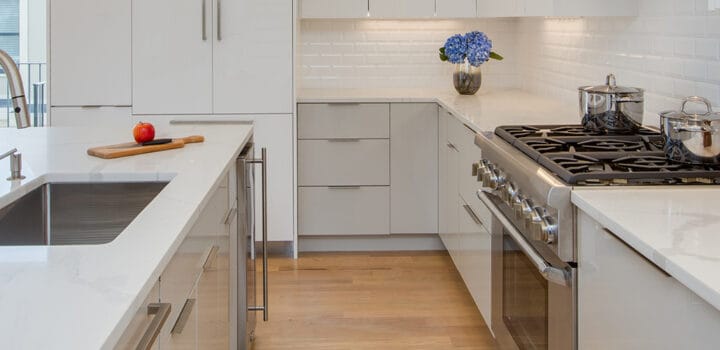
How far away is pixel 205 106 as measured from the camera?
16.5 ft

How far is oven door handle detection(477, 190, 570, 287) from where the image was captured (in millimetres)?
2232

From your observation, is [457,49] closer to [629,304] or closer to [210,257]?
[210,257]

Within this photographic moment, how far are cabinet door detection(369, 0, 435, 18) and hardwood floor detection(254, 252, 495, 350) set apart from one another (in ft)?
4.73

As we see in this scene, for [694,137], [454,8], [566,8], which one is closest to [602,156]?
[694,137]

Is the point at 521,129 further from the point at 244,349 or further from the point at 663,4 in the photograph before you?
the point at 244,349

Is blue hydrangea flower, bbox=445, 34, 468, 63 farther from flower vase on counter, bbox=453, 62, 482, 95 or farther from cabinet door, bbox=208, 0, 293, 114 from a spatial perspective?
cabinet door, bbox=208, 0, 293, 114

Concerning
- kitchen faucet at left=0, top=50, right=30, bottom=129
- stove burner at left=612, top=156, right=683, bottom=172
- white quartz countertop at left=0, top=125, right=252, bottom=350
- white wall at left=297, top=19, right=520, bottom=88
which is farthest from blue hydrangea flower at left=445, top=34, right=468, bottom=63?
kitchen faucet at left=0, top=50, right=30, bottom=129

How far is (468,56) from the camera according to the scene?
17.1 feet

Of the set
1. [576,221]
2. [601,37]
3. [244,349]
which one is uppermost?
[601,37]

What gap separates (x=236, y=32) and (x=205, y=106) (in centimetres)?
45

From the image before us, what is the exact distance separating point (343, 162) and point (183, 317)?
11.1 feet

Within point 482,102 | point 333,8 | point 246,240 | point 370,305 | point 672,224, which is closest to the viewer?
point 672,224

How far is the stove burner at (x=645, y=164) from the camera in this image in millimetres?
2318

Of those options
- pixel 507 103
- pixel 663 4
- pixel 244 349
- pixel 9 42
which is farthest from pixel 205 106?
pixel 9 42
